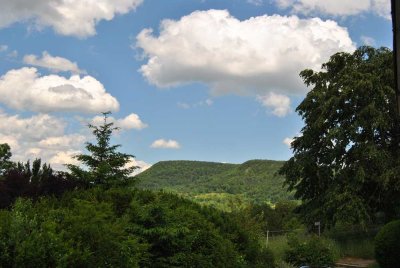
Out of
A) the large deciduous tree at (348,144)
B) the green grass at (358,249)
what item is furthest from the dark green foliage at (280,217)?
the green grass at (358,249)

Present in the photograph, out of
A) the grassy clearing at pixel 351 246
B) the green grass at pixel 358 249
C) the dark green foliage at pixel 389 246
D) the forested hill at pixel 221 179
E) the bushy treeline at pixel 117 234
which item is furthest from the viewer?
the forested hill at pixel 221 179

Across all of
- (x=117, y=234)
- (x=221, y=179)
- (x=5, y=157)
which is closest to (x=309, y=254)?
(x=117, y=234)

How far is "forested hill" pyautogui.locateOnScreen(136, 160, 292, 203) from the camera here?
93.6m

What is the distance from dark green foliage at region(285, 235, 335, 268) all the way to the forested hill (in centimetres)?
6271

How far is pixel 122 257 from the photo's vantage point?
6.89 meters

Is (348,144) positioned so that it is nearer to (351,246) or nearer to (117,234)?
(351,246)

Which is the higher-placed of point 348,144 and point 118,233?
point 348,144

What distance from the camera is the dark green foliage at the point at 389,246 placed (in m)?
17.6

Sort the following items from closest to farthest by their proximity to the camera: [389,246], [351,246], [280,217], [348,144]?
[389,246] < [351,246] < [348,144] < [280,217]

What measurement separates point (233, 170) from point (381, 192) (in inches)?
3654

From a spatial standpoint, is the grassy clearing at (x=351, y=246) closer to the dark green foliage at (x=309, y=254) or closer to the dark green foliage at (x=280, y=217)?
the dark green foliage at (x=309, y=254)

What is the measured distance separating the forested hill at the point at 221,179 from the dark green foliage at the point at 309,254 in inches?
2469

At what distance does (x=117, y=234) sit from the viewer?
23.6 feet

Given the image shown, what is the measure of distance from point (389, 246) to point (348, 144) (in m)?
12.3
